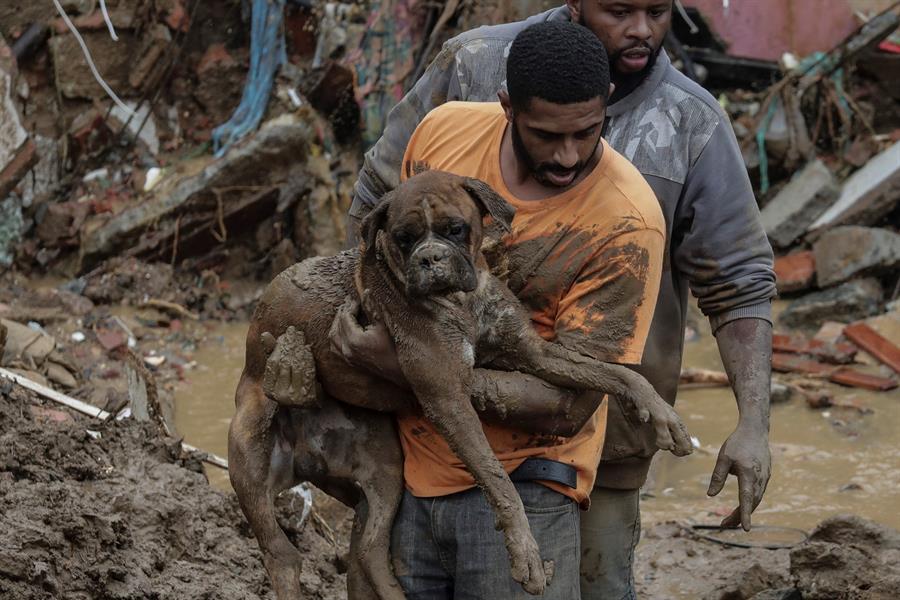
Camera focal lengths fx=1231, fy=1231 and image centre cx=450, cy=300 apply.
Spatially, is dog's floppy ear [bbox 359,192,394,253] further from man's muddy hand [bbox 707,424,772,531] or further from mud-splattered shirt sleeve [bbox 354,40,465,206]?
man's muddy hand [bbox 707,424,772,531]

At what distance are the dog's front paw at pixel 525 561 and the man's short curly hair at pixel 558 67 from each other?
111 cm

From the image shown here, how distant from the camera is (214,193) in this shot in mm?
10875

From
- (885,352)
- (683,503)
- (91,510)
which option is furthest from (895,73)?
(91,510)

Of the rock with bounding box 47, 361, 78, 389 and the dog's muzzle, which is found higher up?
the dog's muzzle

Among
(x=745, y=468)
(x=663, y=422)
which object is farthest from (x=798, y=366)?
(x=663, y=422)

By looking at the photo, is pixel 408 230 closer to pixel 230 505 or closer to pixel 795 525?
pixel 230 505

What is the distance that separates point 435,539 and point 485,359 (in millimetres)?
562

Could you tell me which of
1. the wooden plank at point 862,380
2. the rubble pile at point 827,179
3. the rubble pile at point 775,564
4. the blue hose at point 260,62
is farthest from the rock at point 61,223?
the wooden plank at point 862,380

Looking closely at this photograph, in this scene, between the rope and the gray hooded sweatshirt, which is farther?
the rope

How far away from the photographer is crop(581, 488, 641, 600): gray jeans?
13.6ft

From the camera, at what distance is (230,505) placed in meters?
5.46

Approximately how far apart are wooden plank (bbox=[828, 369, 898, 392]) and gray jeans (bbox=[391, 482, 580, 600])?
614cm

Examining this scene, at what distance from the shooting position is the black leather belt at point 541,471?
3.39 meters

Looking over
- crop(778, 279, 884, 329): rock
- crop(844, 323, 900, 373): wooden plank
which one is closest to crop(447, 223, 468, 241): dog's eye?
crop(844, 323, 900, 373): wooden plank
